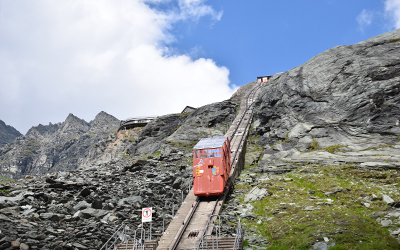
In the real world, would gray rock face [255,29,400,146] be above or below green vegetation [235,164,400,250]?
above

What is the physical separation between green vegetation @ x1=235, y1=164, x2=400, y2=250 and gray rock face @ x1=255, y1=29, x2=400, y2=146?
7400mm

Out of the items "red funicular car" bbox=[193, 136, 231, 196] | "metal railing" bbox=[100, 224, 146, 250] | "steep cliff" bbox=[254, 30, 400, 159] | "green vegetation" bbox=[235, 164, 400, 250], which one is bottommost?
"metal railing" bbox=[100, 224, 146, 250]

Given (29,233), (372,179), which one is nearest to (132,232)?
(29,233)

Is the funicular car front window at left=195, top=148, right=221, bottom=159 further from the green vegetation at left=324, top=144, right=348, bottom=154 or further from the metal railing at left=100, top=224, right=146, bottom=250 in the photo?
the green vegetation at left=324, top=144, right=348, bottom=154

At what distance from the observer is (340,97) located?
31.6 m

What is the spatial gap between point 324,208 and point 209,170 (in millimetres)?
8417

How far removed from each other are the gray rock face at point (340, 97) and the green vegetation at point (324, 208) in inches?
291

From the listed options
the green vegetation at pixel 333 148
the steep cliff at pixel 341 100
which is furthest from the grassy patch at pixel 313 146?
the green vegetation at pixel 333 148

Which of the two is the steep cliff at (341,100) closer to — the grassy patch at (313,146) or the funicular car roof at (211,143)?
the grassy patch at (313,146)

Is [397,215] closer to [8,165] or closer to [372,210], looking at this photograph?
[372,210]

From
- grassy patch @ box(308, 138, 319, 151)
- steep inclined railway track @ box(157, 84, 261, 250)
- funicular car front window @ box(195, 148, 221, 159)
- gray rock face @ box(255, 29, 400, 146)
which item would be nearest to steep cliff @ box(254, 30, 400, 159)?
gray rock face @ box(255, 29, 400, 146)

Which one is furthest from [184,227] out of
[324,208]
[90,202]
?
[324,208]

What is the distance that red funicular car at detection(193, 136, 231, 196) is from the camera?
69.7 feet

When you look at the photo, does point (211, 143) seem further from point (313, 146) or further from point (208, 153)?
point (313, 146)
